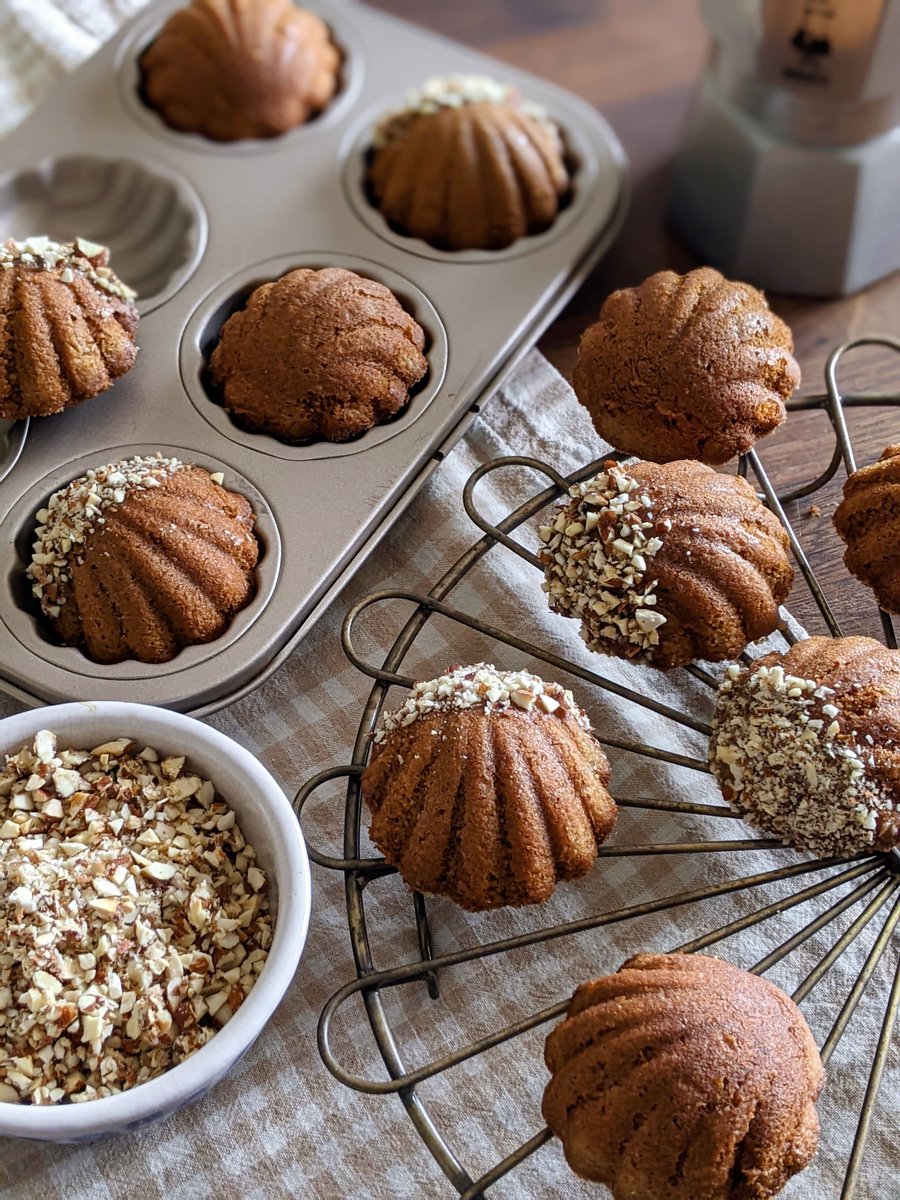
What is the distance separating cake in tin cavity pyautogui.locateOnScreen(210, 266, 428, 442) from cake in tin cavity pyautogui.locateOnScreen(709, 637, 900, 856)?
0.58 meters

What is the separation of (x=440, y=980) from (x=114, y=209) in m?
1.21

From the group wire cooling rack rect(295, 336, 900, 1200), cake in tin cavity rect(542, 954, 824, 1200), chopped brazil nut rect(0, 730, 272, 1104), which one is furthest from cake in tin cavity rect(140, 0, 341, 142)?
cake in tin cavity rect(542, 954, 824, 1200)

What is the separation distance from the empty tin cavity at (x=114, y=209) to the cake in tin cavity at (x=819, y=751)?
1030 mm

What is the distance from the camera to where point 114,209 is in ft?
5.68

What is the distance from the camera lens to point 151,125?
1.69m

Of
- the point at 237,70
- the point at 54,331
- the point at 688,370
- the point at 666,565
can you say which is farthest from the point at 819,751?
the point at 237,70

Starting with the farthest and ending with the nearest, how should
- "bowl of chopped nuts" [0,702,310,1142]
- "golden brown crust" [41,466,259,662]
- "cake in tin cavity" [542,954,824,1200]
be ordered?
"golden brown crust" [41,466,259,662]
"bowl of chopped nuts" [0,702,310,1142]
"cake in tin cavity" [542,954,824,1200]

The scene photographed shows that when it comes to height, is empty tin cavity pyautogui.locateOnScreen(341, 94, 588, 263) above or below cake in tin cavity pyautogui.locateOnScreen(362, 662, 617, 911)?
above

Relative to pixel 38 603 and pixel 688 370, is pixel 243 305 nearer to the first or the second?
pixel 38 603

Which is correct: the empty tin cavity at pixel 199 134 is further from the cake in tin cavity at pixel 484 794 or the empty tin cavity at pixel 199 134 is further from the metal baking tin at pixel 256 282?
the cake in tin cavity at pixel 484 794

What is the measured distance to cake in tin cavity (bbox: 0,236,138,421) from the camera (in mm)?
1357

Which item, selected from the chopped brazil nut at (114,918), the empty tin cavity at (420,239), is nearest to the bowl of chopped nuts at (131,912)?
the chopped brazil nut at (114,918)

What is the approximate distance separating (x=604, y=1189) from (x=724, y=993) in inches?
10.6

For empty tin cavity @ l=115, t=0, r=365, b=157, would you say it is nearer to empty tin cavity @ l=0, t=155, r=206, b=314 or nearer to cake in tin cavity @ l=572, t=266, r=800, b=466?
empty tin cavity @ l=0, t=155, r=206, b=314
